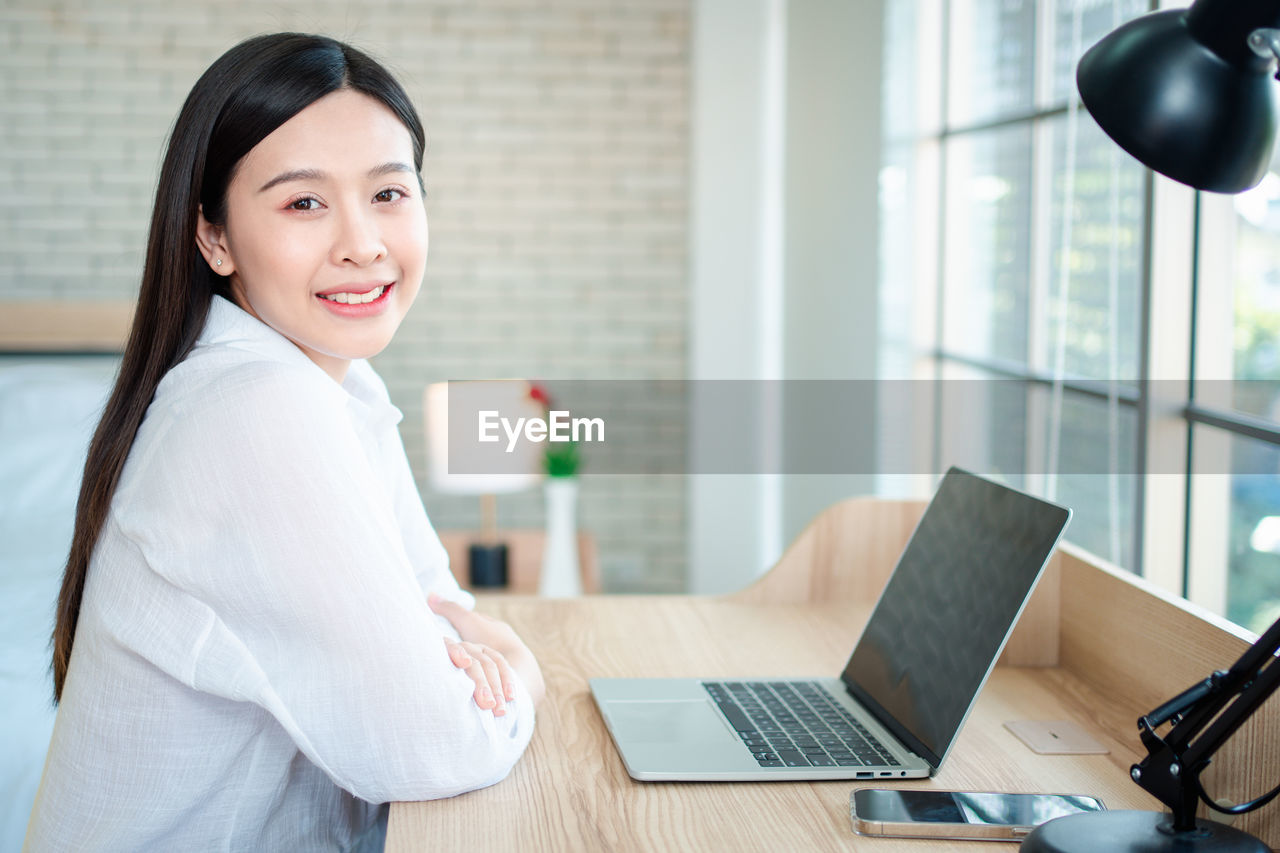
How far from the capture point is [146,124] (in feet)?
12.1

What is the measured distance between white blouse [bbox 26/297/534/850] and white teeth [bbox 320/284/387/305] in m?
0.12

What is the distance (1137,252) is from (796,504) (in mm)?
1599

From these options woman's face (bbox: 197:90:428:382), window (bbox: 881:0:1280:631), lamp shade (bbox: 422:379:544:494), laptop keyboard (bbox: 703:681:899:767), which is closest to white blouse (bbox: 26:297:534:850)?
woman's face (bbox: 197:90:428:382)

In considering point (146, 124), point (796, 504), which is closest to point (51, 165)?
point (146, 124)

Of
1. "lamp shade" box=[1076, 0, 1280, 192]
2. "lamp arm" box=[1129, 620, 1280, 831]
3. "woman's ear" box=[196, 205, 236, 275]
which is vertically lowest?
"lamp arm" box=[1129, 620, 1280, 831]

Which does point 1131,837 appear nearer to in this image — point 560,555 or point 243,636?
point 243,636

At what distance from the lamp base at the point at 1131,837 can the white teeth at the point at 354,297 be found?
75 cm

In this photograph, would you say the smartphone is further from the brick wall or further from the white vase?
the brick wall

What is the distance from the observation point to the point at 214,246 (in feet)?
3.65

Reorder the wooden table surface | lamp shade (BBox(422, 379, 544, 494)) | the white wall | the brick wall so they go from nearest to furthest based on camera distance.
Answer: the wooden table surface, the white wall, lamp shade (BBox(422, 379, 544, 494)), the brick wall

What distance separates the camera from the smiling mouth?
44.1 inches

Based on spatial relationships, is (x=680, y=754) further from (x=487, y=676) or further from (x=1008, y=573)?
(x=1008, y=573)

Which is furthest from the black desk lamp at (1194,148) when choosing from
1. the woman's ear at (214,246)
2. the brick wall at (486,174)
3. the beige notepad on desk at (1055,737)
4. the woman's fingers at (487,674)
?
the brick wall at (486,174)

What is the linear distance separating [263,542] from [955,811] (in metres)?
0.58
